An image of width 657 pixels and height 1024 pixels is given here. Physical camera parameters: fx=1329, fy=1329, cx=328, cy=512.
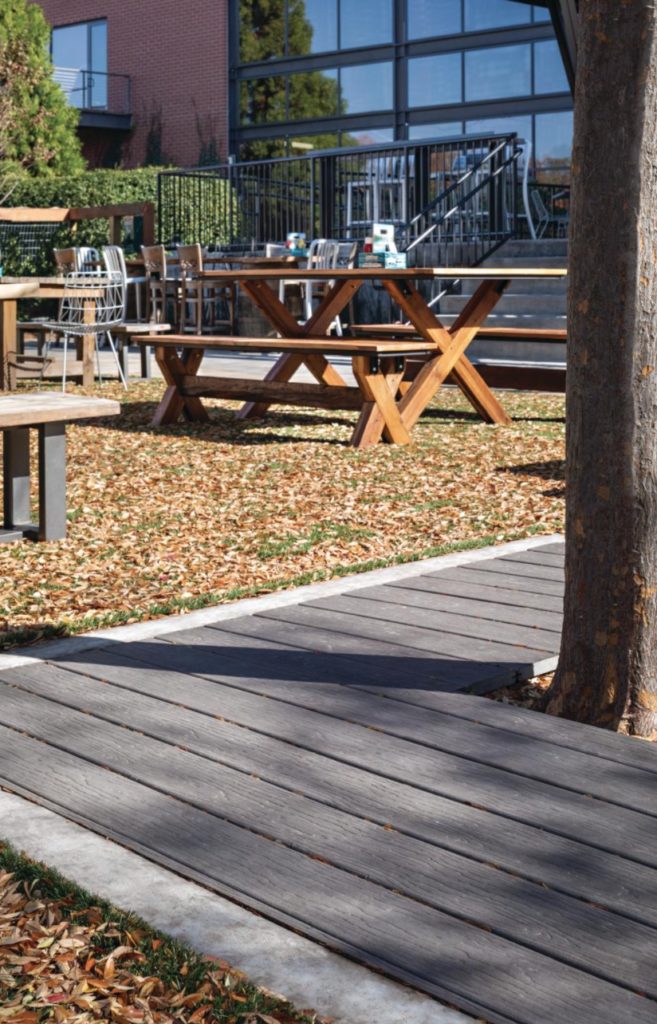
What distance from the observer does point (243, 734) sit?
9.88 ft

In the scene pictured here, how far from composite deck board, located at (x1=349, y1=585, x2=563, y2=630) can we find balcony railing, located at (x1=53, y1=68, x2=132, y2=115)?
26.0 metres

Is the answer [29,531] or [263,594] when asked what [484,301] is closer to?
[29,531]

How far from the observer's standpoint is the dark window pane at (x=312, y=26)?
81.3ft

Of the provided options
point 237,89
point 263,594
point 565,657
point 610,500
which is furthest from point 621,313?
point 237,89

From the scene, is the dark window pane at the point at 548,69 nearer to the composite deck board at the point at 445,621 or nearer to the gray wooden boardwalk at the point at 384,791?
the composite deck board at the point at 445,621

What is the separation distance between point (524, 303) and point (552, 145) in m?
8.09

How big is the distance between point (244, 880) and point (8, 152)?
81.7 ft

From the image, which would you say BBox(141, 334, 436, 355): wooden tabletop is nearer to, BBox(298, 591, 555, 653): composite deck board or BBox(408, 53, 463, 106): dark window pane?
BBox(298, 591, 555, 653): composite deck board

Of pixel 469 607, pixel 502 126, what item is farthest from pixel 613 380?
pixel 502 126

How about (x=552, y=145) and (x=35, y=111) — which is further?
(x=35, y=111)

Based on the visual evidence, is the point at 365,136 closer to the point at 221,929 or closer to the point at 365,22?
the point at 365,22

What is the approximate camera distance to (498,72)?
73.2 feet

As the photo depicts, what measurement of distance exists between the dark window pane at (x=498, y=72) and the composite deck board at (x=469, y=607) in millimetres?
19200

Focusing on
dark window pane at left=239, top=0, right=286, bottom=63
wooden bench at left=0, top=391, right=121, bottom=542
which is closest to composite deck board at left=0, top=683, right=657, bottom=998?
wooden bench at left=0, top=391, right=121, bottom=542
